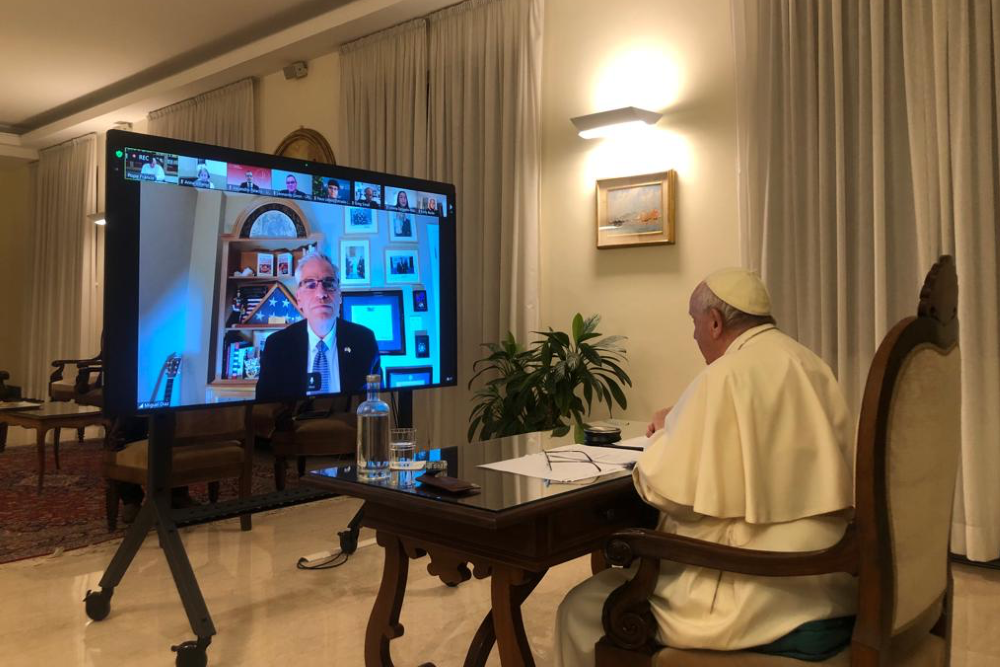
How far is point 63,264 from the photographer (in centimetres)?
947

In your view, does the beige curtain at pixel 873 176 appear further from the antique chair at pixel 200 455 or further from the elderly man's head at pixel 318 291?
the antique chair at pixel 200 455

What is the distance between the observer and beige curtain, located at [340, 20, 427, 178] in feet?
19.0

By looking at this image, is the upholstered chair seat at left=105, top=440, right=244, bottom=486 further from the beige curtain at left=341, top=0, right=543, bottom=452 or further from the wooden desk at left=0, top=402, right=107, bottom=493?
the beige curtain at left=341, top=0, right=543, bottom=452

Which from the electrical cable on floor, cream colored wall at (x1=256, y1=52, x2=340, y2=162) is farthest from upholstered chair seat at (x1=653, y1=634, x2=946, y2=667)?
cream colored wall at (x1=256, y1=52, x2=340, y2=162)

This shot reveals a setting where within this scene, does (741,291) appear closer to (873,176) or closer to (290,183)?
(290,183)

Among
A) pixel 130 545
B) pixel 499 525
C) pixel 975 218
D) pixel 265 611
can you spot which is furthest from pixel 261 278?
pixel 975 218

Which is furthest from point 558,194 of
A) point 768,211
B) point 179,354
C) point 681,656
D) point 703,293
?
point 681,656

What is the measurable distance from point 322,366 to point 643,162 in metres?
2.43

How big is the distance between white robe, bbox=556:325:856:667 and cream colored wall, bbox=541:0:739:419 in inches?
109

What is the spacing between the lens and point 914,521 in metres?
1.44

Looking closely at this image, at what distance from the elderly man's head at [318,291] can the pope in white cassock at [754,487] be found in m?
1.83

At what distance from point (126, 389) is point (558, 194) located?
123 inches

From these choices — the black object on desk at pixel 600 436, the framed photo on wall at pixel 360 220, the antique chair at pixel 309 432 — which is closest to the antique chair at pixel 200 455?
the antique chair at pixel 309 432

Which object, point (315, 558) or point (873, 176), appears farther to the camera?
point (315, 558)
